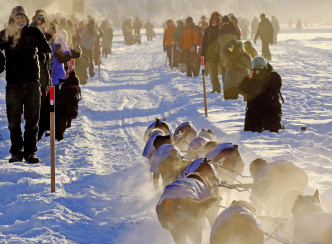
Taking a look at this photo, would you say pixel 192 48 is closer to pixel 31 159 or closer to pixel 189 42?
pixel 189 42

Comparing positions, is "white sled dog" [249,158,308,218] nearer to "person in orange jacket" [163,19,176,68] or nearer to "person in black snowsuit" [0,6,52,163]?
"person in black snowsuit" [0,6,52,163]

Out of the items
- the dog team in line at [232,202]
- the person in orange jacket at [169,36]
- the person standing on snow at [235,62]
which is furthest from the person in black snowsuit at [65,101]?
the person in orange jacket at [169,36]

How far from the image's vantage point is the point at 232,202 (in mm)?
4215

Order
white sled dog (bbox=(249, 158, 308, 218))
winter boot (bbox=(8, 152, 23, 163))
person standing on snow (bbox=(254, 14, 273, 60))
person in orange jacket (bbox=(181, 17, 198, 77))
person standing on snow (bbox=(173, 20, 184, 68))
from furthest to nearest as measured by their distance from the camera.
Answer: person standing on snow (bbox=(254, 14, 273, 60)) → person standing on snow (bbox=(173, 20, 184, 68)) → person in orange jacket (bbox=(181, 17, 198, 77)) → winter boot (bbox=(8, 152, 23, 163)) → white sled dog (bbox=(249, 158, 308, 218))

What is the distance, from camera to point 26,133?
775 cm

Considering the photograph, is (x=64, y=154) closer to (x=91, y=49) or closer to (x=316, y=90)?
(x=316, y=90)

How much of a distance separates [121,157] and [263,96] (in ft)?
9.93

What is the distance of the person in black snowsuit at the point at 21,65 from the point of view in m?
7.36

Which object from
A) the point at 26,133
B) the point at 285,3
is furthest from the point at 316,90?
the point at 285,3

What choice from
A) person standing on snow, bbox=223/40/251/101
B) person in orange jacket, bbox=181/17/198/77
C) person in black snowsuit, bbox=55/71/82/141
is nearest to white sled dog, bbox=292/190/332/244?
person in black snowsuit, bbox=55/71/82/141

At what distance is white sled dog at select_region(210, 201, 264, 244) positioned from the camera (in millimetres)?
3607

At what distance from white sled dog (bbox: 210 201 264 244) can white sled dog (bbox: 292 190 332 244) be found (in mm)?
318

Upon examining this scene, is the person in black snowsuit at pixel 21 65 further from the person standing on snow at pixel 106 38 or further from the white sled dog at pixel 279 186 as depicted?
the person standing on snow at pixel 106 38

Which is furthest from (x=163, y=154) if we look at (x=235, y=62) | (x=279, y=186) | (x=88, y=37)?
(x=88, y=37)
